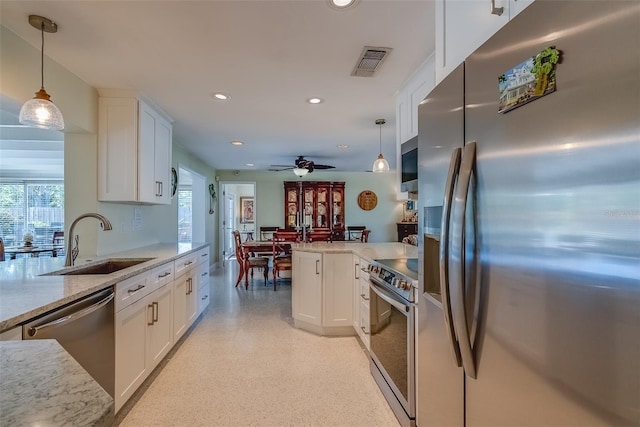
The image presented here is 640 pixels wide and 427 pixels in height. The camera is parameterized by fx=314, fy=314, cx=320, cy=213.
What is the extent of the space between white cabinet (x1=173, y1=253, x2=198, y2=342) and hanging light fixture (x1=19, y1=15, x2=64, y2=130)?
143cm

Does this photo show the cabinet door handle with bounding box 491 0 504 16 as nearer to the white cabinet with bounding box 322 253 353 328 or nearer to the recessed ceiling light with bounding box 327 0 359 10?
the recessed ceiling light with bounding box 327 0 359 10

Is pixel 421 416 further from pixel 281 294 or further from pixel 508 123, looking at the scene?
pixel 281 294

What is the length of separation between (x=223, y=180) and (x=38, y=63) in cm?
554

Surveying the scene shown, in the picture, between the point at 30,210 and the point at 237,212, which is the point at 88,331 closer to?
the point at 30,210

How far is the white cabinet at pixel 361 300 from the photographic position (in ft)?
8.52

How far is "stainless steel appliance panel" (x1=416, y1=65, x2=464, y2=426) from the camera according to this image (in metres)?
1.10

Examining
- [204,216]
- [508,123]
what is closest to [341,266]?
[508,123]

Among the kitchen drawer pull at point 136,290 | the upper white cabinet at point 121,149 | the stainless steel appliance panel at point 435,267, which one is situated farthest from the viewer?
the upper white cabinet at point 121,149

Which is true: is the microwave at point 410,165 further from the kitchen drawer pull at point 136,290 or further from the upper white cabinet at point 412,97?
the kitchen drawer pull at point 136,290

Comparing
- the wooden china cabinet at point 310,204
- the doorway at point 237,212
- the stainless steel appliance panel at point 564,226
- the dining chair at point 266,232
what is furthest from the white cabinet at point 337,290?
the doorway at point 237,212

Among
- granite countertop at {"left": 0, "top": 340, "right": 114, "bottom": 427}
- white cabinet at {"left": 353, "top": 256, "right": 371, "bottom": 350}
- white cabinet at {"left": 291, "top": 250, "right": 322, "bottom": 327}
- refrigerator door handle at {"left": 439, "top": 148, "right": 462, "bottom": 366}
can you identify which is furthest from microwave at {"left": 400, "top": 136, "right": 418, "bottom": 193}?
granite countertop at {"left": 0, "top": 340, "right": 114, "bottom": 427}

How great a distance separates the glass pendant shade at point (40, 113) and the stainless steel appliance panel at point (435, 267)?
195 cm

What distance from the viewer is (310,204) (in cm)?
773

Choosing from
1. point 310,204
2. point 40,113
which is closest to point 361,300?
point 40,113
